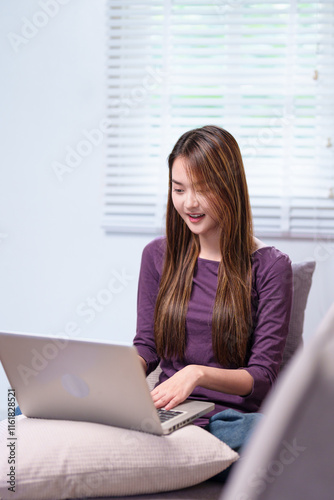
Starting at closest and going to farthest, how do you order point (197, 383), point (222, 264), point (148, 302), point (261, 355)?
point (197, 383) < point (261, 355) < point (222, 264) < point (148, 302)

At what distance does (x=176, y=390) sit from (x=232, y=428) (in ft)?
0.46

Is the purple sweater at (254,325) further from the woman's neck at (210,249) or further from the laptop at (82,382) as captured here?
the laptop at (82,382)

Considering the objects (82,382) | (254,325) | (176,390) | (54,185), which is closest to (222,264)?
(254,325)

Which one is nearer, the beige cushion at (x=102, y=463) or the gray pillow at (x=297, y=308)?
the beige cushion at (x=102, y=463)

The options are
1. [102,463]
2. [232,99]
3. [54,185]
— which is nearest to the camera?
[102,463]

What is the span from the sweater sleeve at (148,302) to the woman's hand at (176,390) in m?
0.32

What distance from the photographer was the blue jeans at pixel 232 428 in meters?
1.18

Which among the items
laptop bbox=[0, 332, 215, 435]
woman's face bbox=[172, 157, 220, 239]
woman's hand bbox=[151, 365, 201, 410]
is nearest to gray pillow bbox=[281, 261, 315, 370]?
Answer: woman's face bbox=[172, 157, 220, 239]

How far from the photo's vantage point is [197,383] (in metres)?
1.31

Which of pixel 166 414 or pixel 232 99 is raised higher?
pixel 232 99

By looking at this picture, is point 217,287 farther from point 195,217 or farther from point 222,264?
point 195,217

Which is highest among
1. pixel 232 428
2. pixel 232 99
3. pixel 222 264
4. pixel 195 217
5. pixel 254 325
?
pixel 232 99

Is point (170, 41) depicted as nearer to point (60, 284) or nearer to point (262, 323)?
point (60, 284)

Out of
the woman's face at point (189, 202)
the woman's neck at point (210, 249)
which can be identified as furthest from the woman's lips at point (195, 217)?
the woman's neck at point (210, 249)
